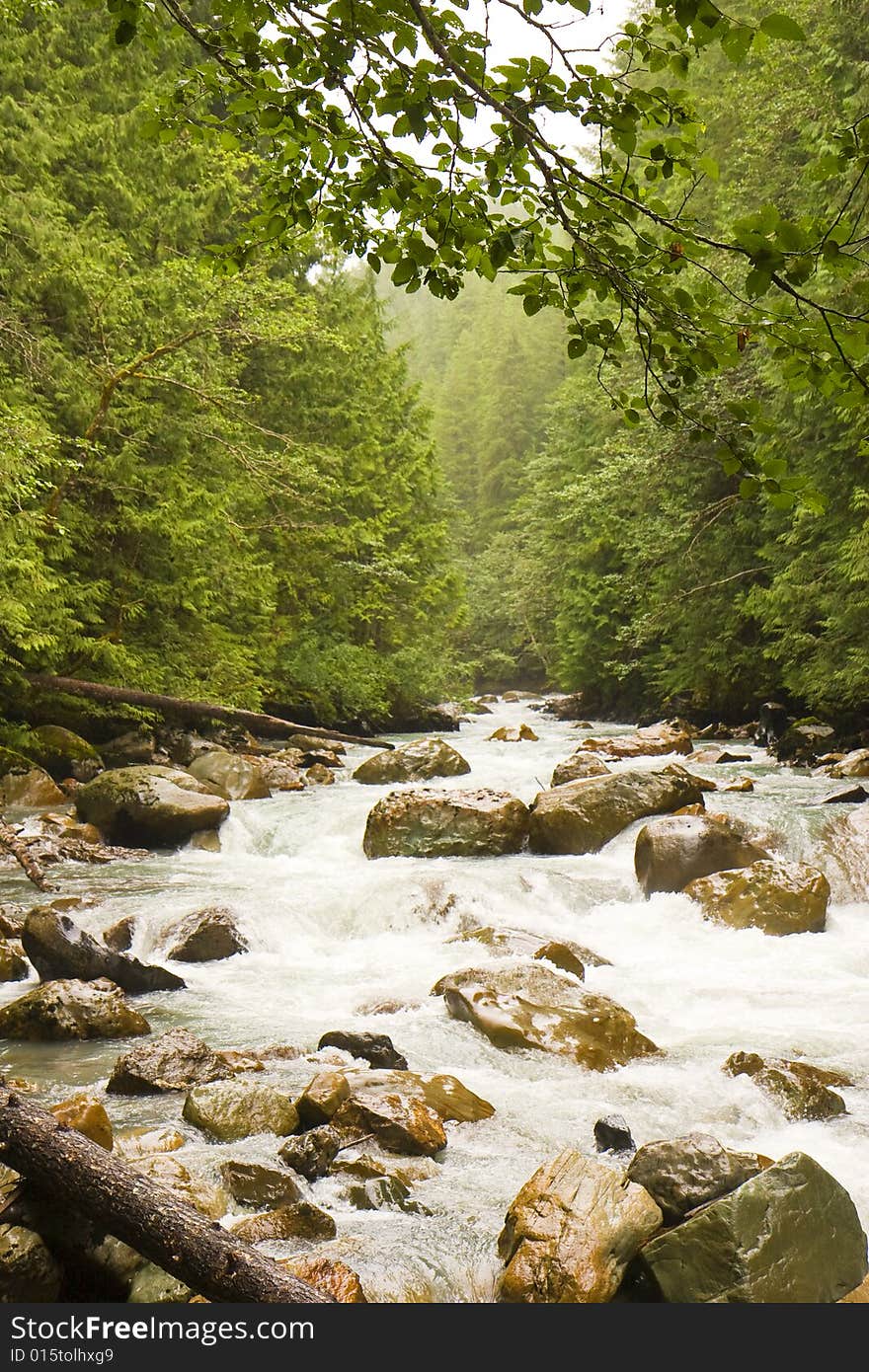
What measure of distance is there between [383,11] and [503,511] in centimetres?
4118

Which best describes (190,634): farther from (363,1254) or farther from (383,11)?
(383,11)

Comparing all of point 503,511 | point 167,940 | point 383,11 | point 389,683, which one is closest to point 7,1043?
point 167,940

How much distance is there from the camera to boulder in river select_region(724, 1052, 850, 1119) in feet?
15.3

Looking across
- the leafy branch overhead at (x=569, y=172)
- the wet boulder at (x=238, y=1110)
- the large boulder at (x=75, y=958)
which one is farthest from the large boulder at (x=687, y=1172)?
the large boulder at (x=75, y=958)

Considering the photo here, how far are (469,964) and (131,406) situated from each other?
9567mm

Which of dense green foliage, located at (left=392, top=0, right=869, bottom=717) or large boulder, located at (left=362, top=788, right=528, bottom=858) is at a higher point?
dense green foliage, located at (left=392, top=0, right=869, bottom=717)

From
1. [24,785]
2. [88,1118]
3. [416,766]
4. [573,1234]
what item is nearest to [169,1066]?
[88,1118]

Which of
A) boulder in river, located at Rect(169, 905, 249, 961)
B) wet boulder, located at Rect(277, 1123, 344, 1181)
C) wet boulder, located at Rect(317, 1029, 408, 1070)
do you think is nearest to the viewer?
wet boulder, located at Rect(277, 1123, 344, 1181)

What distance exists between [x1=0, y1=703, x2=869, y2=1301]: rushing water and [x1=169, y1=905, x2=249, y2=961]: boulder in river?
0.14 meters

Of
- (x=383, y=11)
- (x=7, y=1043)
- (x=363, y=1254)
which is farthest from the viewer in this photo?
(x=7, y=1043)

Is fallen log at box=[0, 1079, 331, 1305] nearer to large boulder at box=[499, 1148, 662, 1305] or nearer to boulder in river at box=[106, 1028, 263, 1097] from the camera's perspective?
large boulder at box=[499, 1148, 662, 1305]

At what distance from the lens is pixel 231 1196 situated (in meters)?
3.79

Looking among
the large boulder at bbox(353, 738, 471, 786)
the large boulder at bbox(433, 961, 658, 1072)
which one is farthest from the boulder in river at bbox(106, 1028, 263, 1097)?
Answer: the large boulder at bbox(353, 738, 471, 786)

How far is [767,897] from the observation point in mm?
7820
